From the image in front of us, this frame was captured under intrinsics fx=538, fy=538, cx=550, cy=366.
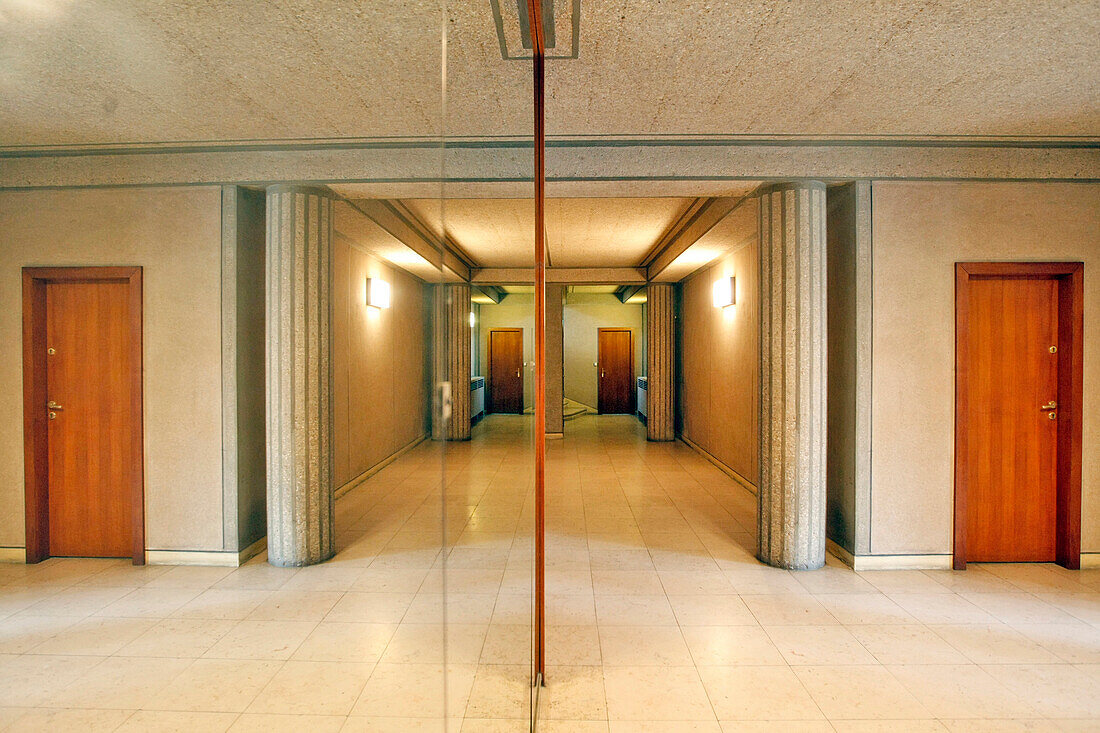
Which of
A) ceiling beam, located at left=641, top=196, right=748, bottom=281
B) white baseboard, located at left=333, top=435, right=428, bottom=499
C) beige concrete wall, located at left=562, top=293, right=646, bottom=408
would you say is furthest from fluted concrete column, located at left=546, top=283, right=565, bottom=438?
white baseboard, located at left=333, top=435, right=428, bottom=499

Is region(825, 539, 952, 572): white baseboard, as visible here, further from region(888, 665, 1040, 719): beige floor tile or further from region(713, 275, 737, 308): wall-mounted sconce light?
region(713, 275, 737, 308): wall-mounted sconce light

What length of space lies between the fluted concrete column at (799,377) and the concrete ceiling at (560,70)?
388mm

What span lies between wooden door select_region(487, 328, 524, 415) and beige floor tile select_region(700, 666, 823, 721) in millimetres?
1007

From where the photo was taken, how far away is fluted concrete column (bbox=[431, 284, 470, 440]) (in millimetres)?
704

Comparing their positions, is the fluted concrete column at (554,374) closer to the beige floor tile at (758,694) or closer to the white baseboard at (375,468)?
the beige floor tile at (758,694)

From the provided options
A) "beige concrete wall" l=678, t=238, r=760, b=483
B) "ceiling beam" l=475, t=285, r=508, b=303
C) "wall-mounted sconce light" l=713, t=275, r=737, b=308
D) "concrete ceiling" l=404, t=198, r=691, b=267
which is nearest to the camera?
"ceiling beam" l=475, t=285, r=508, b=303

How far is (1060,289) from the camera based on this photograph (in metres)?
2.58

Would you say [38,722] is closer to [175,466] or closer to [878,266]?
[175,466]

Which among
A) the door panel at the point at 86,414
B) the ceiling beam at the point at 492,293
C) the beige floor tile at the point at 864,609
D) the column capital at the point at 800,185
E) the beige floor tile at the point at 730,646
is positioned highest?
the column capital at the point at 800,185

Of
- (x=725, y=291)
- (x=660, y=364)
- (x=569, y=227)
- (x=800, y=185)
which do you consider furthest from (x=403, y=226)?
(x=660, y=364)

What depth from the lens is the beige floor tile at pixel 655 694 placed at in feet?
4.83

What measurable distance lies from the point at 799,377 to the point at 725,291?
75.9 inches

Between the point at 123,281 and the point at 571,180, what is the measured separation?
2185mm

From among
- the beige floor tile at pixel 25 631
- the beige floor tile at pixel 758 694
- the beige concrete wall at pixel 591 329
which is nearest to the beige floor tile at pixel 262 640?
the beige floor tile at pixel 25 631
